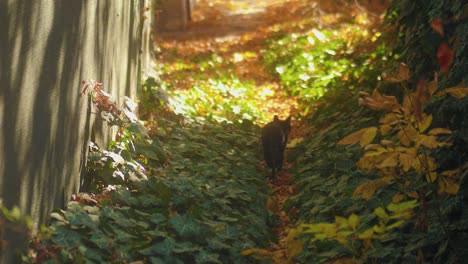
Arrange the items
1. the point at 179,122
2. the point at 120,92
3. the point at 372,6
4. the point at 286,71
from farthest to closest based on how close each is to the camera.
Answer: the point at 372,6
the point at 286,71
the point at 179,122
the point at 120,92

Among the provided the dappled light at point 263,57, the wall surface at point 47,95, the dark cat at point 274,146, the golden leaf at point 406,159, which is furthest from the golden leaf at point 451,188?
the dappled light at point 263,57

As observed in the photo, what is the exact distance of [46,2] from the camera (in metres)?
5.36

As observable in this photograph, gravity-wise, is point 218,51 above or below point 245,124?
above

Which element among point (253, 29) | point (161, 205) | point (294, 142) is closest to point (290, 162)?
point (294, 142)

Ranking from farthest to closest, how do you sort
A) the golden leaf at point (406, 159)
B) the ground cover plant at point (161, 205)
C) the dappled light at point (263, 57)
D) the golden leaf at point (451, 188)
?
the dappled light at point (263, 57) < the ground cover plant at point (161, 205) < the golden leaf at point (406, 159) < the golden leaf at point (451, 188)

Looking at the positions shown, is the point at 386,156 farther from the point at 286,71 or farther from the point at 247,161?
the point at 286,71

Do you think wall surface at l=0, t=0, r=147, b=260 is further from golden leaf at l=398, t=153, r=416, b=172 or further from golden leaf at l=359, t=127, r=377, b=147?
golden leaf at l=398, t=153, r=416, b=172

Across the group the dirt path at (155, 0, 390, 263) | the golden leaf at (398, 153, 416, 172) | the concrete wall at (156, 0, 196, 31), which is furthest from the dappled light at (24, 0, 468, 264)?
the concrete wall at (156, 0, 196, 31)

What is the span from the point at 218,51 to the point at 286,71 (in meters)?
2.71

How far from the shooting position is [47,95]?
214 inches

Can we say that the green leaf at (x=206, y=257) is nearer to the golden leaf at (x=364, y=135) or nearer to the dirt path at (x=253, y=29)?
the golden leaf at (x=364, y=135)

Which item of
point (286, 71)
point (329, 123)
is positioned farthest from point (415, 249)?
point (286, 71)

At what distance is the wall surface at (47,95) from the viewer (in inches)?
179

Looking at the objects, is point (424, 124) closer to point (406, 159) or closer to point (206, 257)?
point (406, 159)
